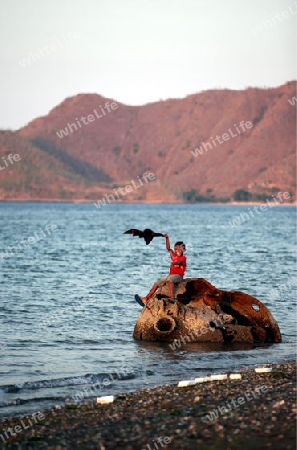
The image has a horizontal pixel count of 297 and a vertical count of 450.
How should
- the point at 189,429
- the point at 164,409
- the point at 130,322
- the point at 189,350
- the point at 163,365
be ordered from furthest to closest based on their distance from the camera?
the point at 130,322 < the point at 189,350 < the point at 163,365 < the point at 164,409 < the point at 189,429

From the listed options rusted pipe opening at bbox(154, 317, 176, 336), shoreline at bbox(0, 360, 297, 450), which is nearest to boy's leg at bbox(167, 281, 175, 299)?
rusted pipe opening at bbox(154, 317, 176, 336)

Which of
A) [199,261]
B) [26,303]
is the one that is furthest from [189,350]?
[199,261]

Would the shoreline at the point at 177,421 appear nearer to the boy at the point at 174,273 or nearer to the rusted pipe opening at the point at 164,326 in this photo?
the rusted pipe opening at the point at 164,326

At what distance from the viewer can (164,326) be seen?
866 inches

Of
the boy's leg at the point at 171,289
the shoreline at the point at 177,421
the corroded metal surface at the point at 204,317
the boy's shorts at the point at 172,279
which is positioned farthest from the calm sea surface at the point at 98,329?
the shoreline at the point at 177,421

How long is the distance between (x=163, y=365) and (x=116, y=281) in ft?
75.1

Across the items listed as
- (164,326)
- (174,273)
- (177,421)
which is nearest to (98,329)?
(164,326)

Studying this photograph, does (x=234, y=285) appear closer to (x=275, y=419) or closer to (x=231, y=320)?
(x=231, y=320)

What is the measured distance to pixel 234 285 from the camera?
3991cm

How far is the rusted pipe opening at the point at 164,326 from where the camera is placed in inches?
860

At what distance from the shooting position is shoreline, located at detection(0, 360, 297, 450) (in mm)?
11164

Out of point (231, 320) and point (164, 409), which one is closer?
point (164, 409)

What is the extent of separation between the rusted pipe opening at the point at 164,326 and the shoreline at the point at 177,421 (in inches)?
237

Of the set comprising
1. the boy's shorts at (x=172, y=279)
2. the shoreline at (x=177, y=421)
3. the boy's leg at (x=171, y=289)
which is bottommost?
the shoreline at (x=177, y=421)
